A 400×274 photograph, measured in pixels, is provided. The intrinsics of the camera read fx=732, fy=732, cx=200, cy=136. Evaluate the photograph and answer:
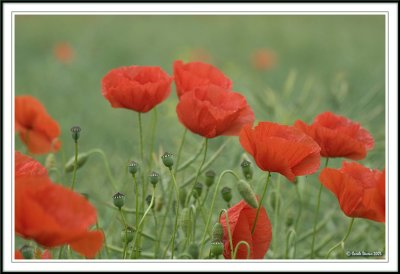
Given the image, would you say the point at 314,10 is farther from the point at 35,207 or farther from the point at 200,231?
the point at 35,207

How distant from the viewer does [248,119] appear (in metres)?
1.22

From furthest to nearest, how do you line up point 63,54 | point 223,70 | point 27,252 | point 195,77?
point 223,70, point 63,54, point 195,77, point 27,252

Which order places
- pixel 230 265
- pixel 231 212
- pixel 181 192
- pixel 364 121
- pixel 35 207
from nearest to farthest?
pixel 35 207, pixel 230 265, pixel 231 212, pixel 181 192, pixel 364 121

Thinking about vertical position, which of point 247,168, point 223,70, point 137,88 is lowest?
point 247,168

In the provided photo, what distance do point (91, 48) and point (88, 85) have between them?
0.81 metres

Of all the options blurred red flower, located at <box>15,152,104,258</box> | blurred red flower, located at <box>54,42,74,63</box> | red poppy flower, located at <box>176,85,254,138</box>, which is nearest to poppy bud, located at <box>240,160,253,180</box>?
red poppy flower, located at <box>176,85,254,138</box>

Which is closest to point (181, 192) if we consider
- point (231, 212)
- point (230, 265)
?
point (231, 212)

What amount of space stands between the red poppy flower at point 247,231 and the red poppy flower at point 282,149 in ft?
0.27

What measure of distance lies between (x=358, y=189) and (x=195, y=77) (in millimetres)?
365

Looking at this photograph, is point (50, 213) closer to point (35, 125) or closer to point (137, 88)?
point (137, 88)

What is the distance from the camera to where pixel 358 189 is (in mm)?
1079

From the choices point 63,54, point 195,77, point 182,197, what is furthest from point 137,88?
point 63,54

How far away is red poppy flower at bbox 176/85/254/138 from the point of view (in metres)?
1.17

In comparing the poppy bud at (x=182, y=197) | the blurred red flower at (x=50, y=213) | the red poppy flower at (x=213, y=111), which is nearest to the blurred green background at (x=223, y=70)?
the poppy bud at (x=182, y=197)
